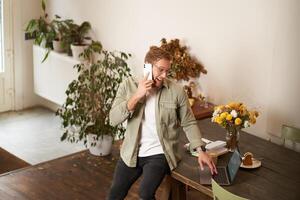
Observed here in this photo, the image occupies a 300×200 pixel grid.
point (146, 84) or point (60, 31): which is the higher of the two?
point (60, 31)

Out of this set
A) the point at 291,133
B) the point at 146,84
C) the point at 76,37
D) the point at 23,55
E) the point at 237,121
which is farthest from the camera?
the point at 23,55

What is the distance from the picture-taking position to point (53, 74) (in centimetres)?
655

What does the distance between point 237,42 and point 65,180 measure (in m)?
1.87

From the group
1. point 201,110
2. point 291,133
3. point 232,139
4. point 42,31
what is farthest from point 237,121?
point 42,31

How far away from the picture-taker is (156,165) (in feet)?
10.8

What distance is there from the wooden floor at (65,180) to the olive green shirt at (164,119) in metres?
1.15

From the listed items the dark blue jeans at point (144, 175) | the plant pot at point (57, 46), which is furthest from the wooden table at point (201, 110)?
the plant pot at point (57, 46)

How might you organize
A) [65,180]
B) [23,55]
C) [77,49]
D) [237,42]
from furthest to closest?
[23,55], [77,49], [65,180], [237,42]

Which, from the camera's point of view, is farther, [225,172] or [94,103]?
[94,103]

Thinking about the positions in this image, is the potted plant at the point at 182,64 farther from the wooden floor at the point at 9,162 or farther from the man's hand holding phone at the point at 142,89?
the wooden floor at the point at 9,162

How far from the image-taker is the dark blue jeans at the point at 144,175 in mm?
3285

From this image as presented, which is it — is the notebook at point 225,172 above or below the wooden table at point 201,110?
below

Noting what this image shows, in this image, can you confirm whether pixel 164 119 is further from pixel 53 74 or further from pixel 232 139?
pixel 53 74

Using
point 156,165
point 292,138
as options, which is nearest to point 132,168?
point 156,165
